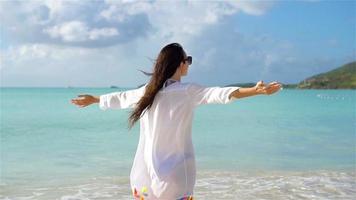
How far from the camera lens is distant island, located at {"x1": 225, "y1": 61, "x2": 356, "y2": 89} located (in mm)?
157850

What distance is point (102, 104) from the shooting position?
4.30 m

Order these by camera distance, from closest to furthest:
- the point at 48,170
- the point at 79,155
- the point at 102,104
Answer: the point at 102,104 → the point at 48,170 → the point at 79,155

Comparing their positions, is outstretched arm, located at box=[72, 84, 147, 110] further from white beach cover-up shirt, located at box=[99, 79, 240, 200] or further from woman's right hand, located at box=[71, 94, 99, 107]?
white beach cover-up shirt, located at box=[99, 79, 240, 200]

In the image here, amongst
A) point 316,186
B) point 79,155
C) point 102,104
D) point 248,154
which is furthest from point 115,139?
point 102,104

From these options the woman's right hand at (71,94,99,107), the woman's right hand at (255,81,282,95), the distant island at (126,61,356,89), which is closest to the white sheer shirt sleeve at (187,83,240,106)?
the woman's right hand at (255,81,282,95)

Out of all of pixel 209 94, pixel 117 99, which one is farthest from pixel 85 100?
pixel 209 94

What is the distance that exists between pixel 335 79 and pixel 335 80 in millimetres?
1481

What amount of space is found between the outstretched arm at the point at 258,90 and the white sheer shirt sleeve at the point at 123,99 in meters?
0.76

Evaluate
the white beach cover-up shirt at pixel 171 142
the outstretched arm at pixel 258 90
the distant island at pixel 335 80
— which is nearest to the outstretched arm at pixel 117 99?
the white beach cover-up shirt at pixel 171 142

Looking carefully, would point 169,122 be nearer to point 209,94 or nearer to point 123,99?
point 209,94

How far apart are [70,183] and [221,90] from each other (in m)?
6.25

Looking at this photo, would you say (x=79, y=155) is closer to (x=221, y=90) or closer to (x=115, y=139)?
(x=115, y=139)

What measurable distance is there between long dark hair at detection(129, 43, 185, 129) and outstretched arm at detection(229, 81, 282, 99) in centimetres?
53

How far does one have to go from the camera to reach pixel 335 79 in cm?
16250
